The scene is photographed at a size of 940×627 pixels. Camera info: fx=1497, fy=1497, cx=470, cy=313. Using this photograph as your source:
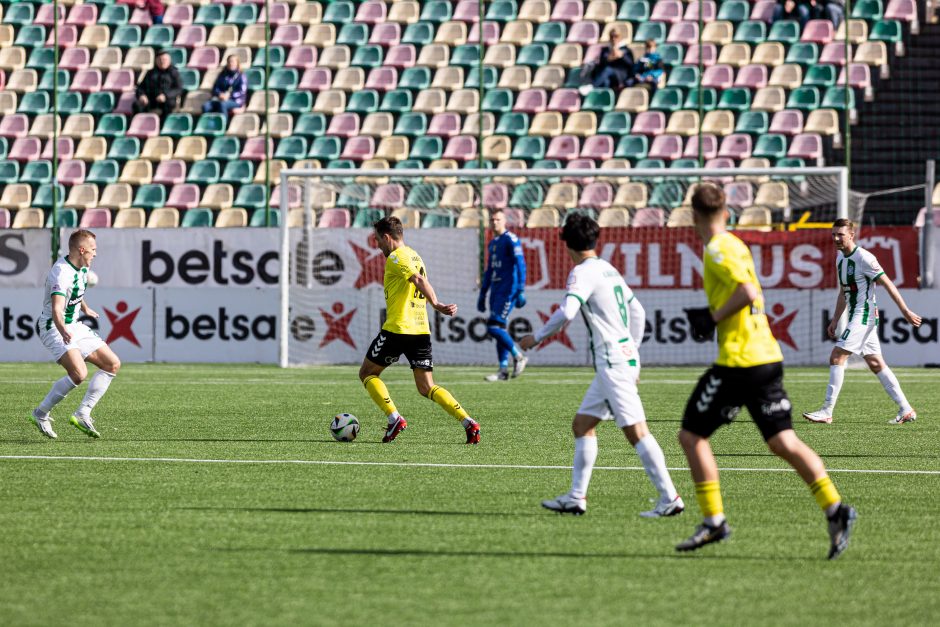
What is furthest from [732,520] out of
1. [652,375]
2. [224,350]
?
[224,350]

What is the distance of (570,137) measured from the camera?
92.4 feet

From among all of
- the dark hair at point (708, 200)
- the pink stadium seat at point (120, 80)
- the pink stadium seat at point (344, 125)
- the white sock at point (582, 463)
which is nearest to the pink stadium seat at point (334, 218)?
the pink stadium seat at point (344, 125)

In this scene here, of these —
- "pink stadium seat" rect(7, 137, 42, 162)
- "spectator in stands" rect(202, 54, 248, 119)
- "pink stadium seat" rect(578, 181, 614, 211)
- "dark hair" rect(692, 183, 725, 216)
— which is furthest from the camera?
"pink stadium seat" rect(7, 137, 42, 162)

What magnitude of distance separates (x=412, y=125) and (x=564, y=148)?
3.22 metres

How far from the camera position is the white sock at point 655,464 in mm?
8062

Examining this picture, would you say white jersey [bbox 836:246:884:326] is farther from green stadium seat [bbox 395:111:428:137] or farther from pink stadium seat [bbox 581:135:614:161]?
green stadium seat [bbox 395:111:428:137]

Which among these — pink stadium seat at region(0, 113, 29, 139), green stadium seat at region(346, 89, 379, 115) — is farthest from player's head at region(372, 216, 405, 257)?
pink stadium seat at region(0, 113, 29, 139)

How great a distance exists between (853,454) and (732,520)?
3.69 meters

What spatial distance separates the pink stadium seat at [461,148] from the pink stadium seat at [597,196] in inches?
104

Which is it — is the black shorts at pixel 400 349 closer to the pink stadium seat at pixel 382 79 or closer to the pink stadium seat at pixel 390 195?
the pink stadium seat at pixel 390 195

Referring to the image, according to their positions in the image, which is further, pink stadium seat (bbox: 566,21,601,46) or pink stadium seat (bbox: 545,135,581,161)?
pink stadium seat (bbox: 566,21,601,46)

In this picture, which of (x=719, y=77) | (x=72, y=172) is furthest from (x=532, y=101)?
(x=72, y=172)

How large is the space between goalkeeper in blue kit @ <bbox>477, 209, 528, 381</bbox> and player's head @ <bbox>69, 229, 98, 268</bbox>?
25.7 feet

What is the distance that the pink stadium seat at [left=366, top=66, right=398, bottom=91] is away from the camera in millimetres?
30431
